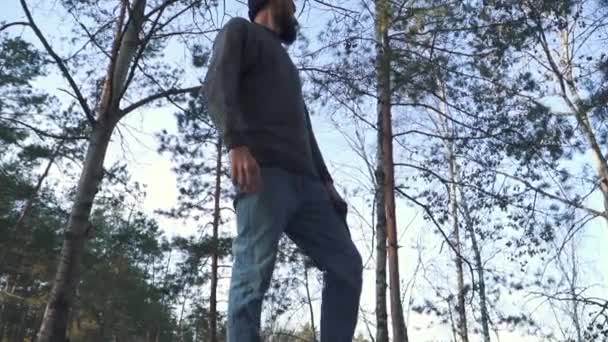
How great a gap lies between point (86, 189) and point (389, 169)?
5.80 metres

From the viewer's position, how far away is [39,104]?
12.9 meters

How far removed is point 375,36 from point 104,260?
14483 millimetres

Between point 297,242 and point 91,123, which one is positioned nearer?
point 297,242

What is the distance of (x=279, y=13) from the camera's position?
189cm

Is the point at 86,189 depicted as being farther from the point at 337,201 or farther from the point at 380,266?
the point at 380,266

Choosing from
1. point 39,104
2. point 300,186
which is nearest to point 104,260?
point 39,104

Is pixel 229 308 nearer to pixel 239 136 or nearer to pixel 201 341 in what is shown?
pixel 239 136

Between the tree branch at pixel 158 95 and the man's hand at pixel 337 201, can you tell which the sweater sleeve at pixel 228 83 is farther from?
the tree branch at pixel 158 95

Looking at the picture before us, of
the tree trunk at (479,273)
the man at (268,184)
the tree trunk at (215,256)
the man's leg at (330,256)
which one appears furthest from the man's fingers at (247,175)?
the tree trunk at (215,256)

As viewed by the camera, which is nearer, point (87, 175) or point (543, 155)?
point (87, 175)

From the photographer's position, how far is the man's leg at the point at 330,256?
1.62m

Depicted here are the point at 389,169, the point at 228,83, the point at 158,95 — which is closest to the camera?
the point at 228,83

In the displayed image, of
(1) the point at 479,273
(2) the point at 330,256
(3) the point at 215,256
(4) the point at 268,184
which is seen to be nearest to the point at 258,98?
(4) the point at 268,184

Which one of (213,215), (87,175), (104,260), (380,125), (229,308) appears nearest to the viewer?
(229,308)
